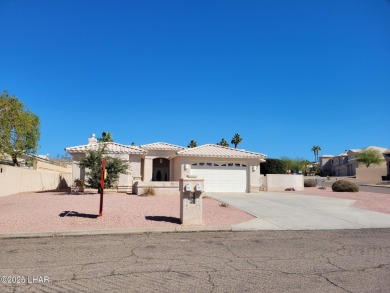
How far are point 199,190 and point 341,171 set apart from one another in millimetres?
86945

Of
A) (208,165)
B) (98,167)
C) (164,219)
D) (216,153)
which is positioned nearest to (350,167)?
(216,153)

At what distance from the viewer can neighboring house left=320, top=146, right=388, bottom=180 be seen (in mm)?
66000

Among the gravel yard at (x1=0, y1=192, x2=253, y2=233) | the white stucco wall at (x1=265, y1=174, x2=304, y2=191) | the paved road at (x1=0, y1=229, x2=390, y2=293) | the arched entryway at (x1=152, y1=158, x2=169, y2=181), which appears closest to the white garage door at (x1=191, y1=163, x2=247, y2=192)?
the white stucco wall at (x1=265, y1=174, x2=304, y2=191)

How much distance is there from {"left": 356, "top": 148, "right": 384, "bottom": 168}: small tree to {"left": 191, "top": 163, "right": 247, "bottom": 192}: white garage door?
54313 millimetres

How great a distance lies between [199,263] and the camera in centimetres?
701

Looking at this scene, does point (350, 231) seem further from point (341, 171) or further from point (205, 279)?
point (341, 171)

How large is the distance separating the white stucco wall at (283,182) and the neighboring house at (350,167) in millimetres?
37882

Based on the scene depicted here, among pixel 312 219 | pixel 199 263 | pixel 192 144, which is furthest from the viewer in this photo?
pixel 192 144

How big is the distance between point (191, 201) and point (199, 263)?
487cm

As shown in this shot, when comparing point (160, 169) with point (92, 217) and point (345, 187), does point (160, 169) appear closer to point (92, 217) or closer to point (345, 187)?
point (345, 187)

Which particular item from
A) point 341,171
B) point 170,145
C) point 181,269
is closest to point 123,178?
point 170,145

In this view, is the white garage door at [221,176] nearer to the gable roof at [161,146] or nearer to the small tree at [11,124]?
the gable roof at [161,146]

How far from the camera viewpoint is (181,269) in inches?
258

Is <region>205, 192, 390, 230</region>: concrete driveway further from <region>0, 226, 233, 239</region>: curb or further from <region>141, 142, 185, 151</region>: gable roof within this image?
<region>141, 142, 185, 151</region>: gable roof
